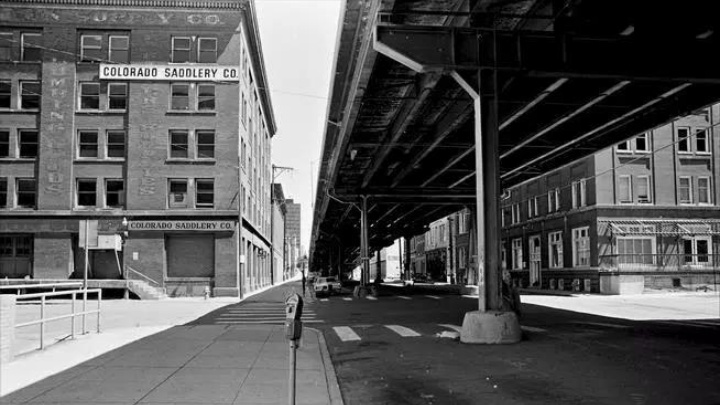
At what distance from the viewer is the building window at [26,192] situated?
139ft

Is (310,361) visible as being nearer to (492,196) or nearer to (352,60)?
(492,196)

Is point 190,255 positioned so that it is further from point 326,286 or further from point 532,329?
point 532,329

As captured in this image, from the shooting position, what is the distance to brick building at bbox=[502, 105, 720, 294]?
43.1 metres

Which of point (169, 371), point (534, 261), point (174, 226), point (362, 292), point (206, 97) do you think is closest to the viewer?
point (169, 371)

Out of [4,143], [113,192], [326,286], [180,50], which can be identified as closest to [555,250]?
[326,286]

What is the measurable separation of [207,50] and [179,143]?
254 inches

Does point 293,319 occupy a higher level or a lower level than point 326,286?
higher

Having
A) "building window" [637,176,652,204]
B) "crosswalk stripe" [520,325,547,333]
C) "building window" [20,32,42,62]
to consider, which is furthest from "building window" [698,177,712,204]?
"building window" [20,32,42,62]

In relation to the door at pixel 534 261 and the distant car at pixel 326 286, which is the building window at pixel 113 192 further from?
the door at pixel 534 261

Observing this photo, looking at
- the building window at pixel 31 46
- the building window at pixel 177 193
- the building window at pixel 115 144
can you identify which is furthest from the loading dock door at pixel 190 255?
the building window at pixel 31 46

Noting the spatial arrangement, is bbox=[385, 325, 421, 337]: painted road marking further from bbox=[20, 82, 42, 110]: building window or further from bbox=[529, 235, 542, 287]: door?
bbox=[529, 235, 542, 287]: door

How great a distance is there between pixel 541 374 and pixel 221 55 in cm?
3763

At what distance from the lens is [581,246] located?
153 feet

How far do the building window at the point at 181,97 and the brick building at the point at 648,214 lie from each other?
905 inches
